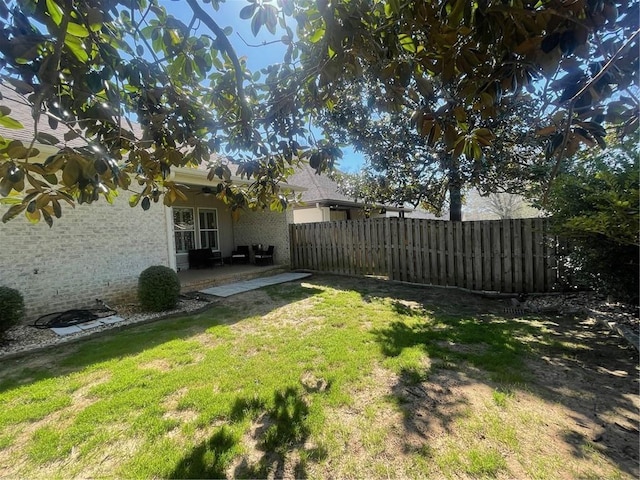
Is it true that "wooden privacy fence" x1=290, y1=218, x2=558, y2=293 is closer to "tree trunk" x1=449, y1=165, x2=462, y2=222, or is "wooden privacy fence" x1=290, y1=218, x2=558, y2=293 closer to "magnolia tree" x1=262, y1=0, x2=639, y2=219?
"tree trunk" x1=449, y1=165, x2=462, y2=222

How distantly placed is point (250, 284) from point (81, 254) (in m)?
3.93

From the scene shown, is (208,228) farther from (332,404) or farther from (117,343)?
(332,404)

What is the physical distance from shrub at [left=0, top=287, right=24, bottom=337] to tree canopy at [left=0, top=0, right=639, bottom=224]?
4.12m

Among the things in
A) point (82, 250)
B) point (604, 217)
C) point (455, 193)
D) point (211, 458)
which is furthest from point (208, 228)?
point (604, 217)

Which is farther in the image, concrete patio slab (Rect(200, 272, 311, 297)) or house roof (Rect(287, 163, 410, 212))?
house roof (Rect(287, 163, 410, 212))

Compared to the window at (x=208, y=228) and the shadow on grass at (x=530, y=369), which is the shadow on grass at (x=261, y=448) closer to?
the shadow on grass at (x=530, y=369)

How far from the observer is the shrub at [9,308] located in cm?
462

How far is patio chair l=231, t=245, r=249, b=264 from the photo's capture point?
12.2 m

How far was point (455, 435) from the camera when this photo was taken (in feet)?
7.33

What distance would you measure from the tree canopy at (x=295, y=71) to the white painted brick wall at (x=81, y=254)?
16.3 feet

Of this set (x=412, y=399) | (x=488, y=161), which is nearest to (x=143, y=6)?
(x=412, y=399)

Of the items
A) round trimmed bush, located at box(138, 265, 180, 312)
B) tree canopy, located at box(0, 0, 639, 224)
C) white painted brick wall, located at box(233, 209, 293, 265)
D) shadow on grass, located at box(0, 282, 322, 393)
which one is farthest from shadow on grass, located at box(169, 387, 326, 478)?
white painted brick wall, located at box(233, 209, 293, 265)

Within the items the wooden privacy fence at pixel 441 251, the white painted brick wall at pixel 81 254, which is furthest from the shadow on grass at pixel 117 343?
the wooden privacy fence at pixel 441 251

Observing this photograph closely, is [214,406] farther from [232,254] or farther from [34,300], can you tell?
[232,254]
